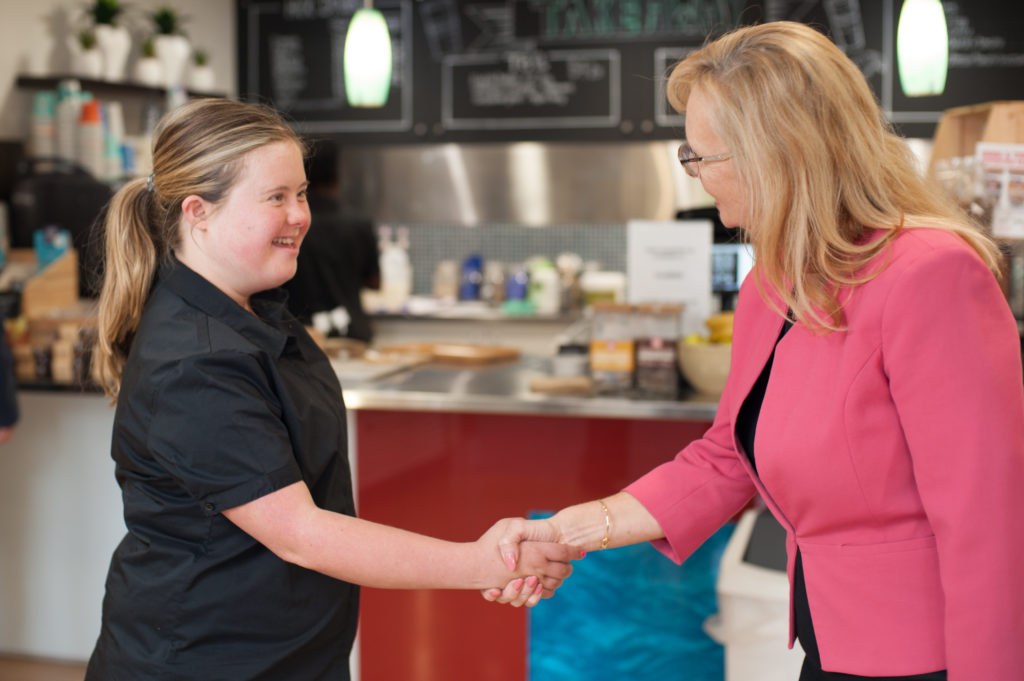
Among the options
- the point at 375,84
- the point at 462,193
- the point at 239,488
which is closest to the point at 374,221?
the point at 462,193

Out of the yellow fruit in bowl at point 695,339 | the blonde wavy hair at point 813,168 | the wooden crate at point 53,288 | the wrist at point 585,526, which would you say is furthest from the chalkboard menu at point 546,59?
the blonde wavy hair at point 813,168

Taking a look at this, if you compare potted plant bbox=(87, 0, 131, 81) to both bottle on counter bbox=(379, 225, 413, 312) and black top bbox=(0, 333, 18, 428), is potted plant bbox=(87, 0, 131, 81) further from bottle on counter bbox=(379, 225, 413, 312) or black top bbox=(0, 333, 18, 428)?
black top bbox=(0, 333, 18, 428)

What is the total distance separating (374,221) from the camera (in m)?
6.01

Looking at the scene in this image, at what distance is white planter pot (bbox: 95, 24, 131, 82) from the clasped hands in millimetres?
3676

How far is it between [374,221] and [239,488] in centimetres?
471

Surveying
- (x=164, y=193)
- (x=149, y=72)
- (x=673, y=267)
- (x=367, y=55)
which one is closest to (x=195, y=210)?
(x=164, y=193)

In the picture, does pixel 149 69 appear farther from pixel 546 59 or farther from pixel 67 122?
pixel 546 59

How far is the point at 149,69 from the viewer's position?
15.8ft

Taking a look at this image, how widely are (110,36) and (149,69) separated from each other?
253 millimetres

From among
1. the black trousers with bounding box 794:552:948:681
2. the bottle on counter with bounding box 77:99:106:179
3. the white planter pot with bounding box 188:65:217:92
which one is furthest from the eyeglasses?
the white planter pot with bounding box 188:65:217:92

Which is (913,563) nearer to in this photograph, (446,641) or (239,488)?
(239,488)

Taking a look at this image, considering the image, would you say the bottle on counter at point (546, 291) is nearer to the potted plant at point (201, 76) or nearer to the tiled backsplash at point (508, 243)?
the tiled backsplash at point (508, 243)

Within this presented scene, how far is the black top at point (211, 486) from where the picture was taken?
4.62 feet

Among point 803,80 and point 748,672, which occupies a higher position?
point 803,80
